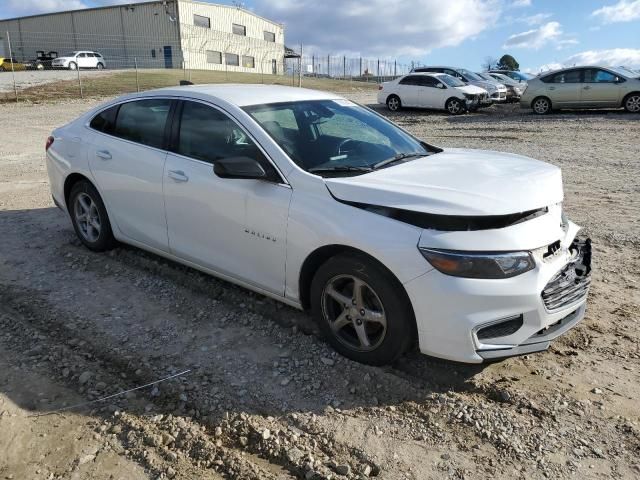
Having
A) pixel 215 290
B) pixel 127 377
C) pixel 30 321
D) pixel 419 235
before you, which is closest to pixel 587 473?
pixel 419 235

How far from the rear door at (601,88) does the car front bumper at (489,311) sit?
1702 cm

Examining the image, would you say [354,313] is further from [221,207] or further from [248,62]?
[248,62]

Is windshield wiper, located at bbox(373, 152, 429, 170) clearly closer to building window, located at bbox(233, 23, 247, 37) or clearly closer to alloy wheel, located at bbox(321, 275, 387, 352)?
alloy wheel, located at bbox(321, 275, 387, 352)

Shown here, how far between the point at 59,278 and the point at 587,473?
14.2 feet

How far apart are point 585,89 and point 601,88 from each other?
0.47 metres

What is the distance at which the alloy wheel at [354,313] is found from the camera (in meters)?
3.26

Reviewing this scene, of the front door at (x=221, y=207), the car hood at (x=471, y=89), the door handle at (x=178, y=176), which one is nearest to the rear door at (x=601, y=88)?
the car hood at (x=471, y=89)

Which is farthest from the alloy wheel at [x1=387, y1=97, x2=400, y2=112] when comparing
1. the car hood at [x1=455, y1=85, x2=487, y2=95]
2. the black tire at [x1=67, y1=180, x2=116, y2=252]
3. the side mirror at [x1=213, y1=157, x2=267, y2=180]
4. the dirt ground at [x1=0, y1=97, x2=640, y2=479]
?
the side mirror at [x1=213, y1=157, x2=267, y2=180]

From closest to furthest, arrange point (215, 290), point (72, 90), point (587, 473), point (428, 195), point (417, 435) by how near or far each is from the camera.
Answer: point (587, 473), point (417, 435), point (428, 195), point (215, 290), point (72, 90)

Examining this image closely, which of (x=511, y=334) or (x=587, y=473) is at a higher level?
(x=511, y=334)

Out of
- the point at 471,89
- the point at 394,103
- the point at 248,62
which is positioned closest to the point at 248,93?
the point at 471,89

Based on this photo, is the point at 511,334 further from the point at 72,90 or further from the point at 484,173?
the point at 72,90

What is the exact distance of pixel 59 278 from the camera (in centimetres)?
485

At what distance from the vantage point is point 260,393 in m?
3.20
